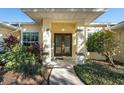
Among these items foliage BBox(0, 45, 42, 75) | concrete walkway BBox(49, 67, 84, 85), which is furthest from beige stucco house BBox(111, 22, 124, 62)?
foliage BBox(0, 45, 42, 75)

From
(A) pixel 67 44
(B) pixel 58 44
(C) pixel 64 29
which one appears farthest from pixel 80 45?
(B) pixel 58 44

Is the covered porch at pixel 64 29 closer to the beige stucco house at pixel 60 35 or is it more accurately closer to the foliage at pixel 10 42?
the beige stucco house at pixel 60 35

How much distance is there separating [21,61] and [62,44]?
8.51 meters

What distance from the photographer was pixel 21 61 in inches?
442

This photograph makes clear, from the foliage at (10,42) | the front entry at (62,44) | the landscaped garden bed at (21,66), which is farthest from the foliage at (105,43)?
the foliage at (10,42)

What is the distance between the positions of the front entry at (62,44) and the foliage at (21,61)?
7.11 meters

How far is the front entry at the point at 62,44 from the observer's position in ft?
62.6

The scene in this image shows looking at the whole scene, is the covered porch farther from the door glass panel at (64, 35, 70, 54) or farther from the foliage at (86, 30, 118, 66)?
the foliage at (86, 30, 118, 66)

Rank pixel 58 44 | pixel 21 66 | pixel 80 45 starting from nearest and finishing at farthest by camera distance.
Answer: pixel 21 66 < pixel 80 45 < pixel 58 44

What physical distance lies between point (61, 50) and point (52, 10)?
28.1 feet

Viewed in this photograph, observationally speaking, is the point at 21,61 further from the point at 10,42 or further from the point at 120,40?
the point at 120,40

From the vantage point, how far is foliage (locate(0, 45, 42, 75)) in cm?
1016

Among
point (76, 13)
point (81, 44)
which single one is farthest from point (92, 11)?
point (81, 44)

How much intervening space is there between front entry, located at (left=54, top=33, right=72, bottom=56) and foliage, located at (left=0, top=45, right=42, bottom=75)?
7.11 m
